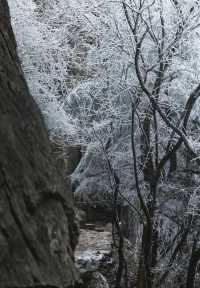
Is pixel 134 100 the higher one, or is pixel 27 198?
pixel 134 100

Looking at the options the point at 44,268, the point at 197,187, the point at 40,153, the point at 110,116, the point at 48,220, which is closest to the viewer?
the point at 44,268

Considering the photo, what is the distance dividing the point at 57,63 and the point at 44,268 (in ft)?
28.7

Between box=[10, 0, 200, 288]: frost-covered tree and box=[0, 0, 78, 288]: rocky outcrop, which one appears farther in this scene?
box=[10, 0, 200, 288]: frost-covered tree

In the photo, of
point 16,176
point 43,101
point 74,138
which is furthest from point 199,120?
point 16,176

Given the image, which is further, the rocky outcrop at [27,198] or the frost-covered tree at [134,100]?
the frost-covered tree at [134,100]

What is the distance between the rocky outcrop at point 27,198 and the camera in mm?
2877

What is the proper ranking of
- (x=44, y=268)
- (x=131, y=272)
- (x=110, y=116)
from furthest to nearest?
(x=131, y=272) < (x=110, y=116) < (x=44, y=268)

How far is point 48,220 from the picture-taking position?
342 centimetres

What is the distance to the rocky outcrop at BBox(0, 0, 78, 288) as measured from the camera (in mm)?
2877

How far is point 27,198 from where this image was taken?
3234 millimetres

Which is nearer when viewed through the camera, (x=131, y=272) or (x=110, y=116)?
(x=110, y=116)

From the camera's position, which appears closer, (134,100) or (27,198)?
(27,198)

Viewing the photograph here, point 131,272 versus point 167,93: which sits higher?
point 167,93

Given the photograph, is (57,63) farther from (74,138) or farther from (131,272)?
(131,272)
